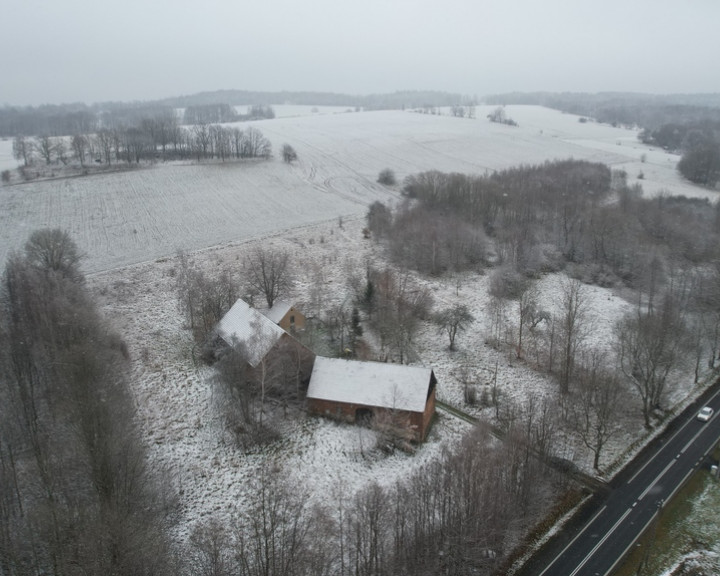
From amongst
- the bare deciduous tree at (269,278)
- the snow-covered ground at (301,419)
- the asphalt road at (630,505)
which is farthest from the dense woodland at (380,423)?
the asphalt road at (630,505)

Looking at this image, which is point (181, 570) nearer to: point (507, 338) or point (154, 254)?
point (507, 338)

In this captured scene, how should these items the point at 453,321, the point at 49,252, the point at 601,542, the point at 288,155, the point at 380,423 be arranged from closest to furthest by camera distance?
the point at 601,542, the point at 380,423, the point at 453,321, the point at 49,252, the point at 288,155

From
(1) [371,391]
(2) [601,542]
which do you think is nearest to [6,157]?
(1) [371,391]

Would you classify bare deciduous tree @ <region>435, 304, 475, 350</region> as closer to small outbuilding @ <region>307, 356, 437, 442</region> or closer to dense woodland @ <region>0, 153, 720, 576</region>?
dense woodland @ <region>0, 153, 720, 576</region>

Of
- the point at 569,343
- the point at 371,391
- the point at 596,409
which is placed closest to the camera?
the point at 596,409

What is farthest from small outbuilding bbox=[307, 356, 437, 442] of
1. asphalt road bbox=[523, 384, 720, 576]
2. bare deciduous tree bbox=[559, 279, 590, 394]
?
bare deciduous tree bbox=[559, 279, 590, 394]

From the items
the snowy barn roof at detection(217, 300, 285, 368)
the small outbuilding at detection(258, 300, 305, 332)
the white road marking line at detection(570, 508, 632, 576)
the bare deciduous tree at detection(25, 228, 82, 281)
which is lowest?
the white road marking line at detection(570, 508, 632, 576)

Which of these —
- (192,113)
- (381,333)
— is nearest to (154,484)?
(381,333)

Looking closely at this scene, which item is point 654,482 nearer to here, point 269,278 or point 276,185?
point 269,278
